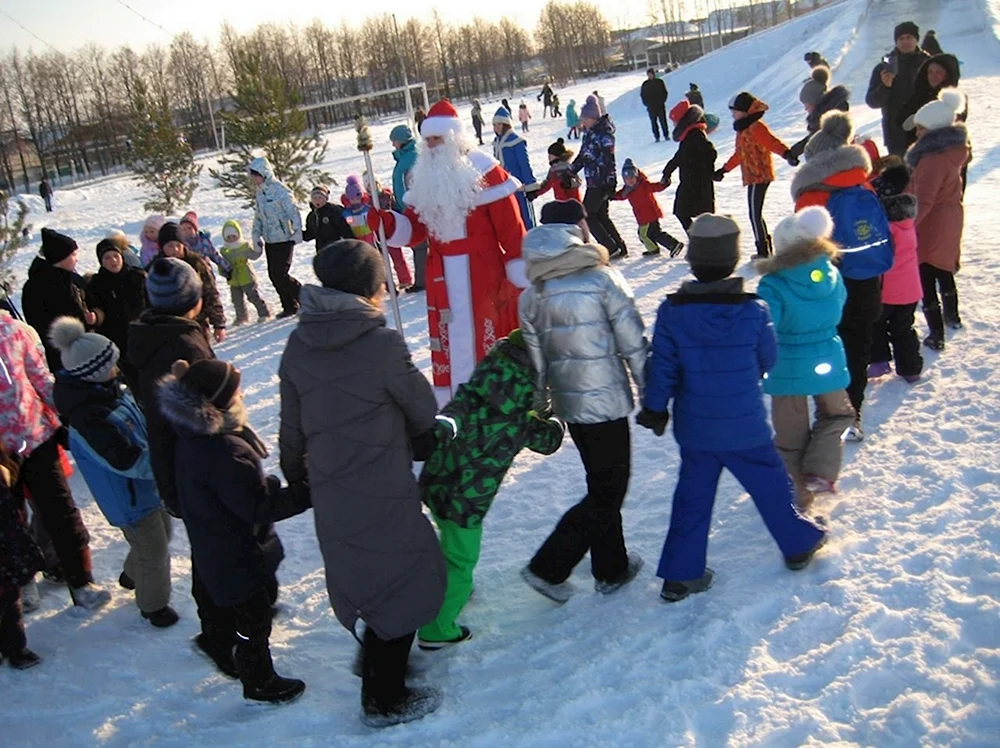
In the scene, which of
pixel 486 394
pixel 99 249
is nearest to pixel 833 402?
pixel 486 394

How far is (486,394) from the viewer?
3.24 metres

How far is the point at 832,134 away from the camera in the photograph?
184 inches

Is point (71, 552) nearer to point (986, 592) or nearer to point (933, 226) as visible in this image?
point (986, 592)

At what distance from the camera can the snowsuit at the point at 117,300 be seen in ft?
20.3

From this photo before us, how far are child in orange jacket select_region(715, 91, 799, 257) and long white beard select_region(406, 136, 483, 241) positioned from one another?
3926mm

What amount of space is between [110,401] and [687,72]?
35.7 m

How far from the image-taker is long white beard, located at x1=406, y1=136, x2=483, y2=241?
473cm

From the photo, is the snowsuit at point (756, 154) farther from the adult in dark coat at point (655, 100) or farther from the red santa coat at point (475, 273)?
the adult in dark coat at point (655, 100)

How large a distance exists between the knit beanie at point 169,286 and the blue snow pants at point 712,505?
2.17 metres

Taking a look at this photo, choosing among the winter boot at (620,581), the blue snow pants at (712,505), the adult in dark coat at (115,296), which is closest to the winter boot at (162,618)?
the winter boot at (620,581)

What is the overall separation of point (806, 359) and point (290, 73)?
78.4 m

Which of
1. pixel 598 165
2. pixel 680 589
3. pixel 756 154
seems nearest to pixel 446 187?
pixel 680 589

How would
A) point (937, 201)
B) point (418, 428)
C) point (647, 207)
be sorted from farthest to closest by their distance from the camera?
point (647, 207), point (937, 201), point (418, 428)

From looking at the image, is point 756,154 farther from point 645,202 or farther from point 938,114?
point 938,114
